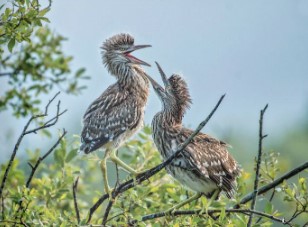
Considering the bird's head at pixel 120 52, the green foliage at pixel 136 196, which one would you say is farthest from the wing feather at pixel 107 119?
the bird's head at pixel 120 52

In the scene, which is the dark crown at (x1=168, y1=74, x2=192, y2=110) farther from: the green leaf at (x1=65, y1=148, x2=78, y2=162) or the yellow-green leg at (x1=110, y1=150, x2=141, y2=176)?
the green leaf at (x1=65, y1=148, x2=78, y2=162)

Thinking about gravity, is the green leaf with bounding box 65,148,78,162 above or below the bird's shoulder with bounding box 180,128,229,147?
above

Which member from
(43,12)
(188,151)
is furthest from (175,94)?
(43,12)

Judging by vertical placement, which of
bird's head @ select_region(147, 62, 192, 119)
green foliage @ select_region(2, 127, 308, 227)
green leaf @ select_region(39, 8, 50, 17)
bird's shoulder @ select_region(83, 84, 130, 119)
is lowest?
green foliage @ select_region(2, 127, 308, 227)

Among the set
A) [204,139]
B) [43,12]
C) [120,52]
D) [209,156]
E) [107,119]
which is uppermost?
[120,52]

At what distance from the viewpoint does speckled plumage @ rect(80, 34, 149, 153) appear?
695 centimetres

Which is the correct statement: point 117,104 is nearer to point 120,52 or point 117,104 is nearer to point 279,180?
Answer: point 120,52

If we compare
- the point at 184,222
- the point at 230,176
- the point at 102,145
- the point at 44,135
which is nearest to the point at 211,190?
the point at 230,176

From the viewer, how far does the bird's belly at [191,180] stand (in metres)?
5.77

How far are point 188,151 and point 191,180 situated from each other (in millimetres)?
199

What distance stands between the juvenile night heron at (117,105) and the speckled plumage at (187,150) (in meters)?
0.49

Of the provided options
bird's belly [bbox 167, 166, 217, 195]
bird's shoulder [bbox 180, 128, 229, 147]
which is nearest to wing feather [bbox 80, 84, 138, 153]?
bird's shoulder [bbox 180, 128, 229, 147]

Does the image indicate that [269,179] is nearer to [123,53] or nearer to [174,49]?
[123,53]

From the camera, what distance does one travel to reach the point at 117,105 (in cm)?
730
